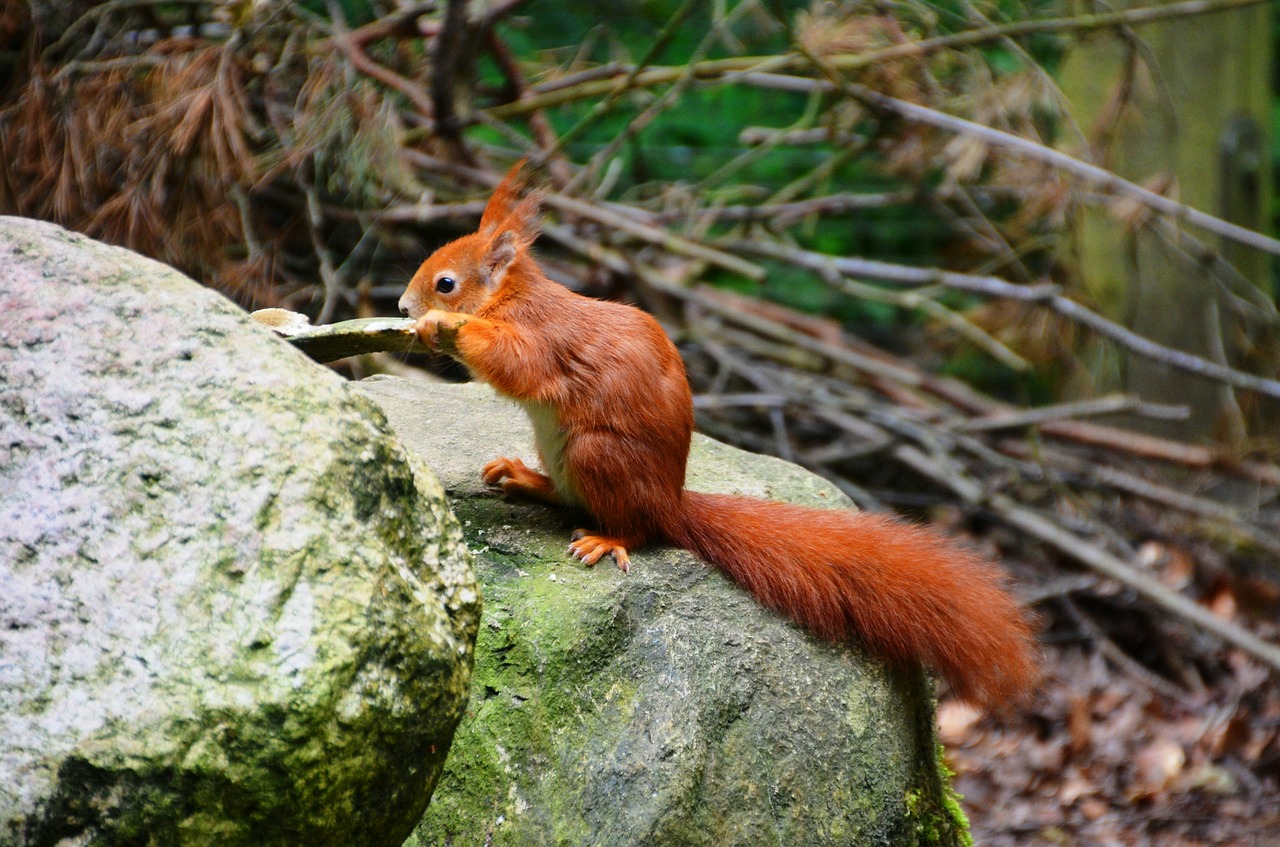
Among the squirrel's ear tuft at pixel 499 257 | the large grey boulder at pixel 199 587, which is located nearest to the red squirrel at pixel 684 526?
the squirrel's ear tuft at pixel 499 257

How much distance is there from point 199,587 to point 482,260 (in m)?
1.11

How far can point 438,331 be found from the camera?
6.27ft

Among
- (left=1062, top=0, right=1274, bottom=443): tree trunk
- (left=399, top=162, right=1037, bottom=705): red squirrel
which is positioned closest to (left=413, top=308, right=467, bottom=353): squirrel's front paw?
(left=399, top=162, right=1037, bottom=705): red squirrel

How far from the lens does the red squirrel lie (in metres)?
1.94

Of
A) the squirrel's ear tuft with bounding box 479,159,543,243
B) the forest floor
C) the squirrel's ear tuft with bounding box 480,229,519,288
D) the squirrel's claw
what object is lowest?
the forest floor

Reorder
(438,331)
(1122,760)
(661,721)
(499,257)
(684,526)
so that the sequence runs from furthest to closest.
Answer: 1. (1122,760)
2. (499,257)
3. (684,526)
4. (438,331)
5. (661,721)

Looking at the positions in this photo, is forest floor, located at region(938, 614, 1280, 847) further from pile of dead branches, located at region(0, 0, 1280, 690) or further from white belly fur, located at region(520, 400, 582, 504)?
white belly fur, located at region(520, 400, 582, 504)

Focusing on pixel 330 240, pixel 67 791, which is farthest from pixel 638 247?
pixel 67 791

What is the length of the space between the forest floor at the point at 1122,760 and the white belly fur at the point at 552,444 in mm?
1648

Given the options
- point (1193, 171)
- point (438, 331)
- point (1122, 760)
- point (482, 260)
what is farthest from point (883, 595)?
point (1193, 171)

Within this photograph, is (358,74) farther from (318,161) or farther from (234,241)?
(234,241)

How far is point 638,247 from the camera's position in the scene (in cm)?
437

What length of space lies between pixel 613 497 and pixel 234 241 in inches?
79.4

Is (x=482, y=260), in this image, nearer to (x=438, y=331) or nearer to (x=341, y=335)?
(x=438, y=331)
